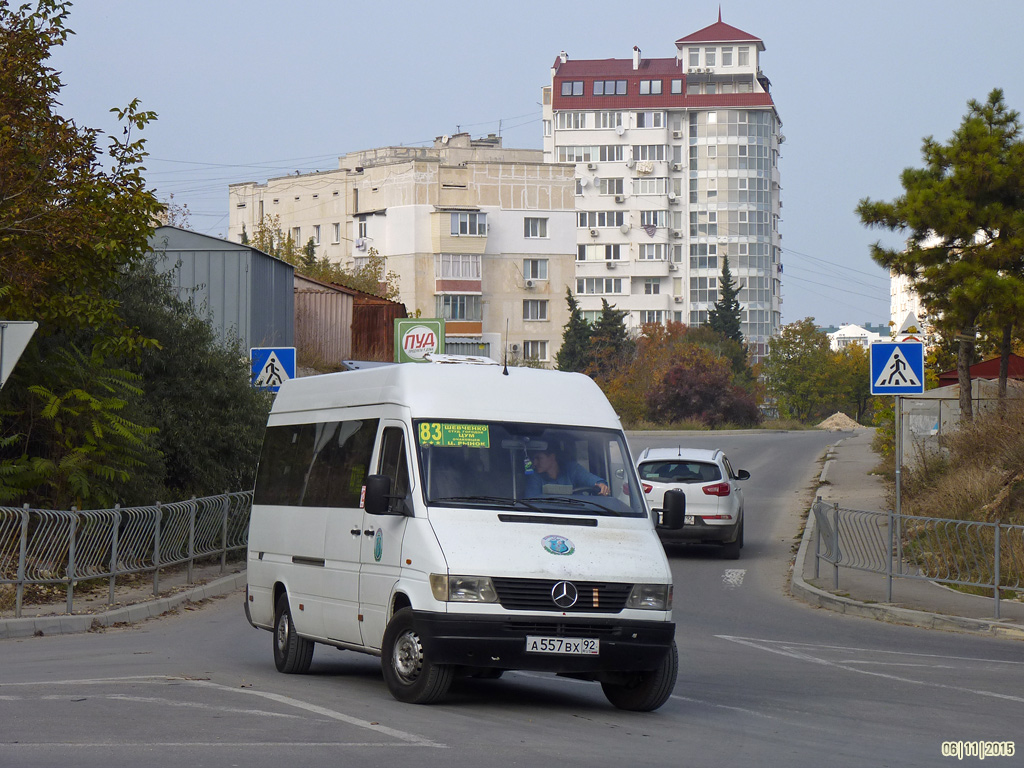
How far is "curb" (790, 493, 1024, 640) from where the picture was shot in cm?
1417

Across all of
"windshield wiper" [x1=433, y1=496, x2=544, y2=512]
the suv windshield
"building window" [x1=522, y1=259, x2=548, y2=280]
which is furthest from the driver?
"building window" [x1=522, y1=259, x2=548, y2=280]

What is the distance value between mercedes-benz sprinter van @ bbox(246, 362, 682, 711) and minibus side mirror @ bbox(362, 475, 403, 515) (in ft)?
→ 0.04

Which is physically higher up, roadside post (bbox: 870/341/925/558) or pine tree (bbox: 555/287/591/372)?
pine tree (bbox: 555/287/591/372)

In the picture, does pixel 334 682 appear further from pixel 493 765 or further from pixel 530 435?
pixel 493 765

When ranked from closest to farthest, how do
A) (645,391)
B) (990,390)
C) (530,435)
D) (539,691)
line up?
(530,435) → (539,691) → (990,390) → (645,391)

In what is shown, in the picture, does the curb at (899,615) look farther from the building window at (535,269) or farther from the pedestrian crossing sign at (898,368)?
the building window at (535,269)

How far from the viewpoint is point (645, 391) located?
3041 inches

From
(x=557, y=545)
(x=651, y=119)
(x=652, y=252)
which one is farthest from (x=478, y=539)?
(x=651, y=119)

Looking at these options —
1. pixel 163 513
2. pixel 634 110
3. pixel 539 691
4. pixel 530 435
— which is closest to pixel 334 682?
pixel 539 691

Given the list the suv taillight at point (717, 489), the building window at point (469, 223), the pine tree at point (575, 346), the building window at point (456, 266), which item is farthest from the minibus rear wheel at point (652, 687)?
the building window at point (456, 266)

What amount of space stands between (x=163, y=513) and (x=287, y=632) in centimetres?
622

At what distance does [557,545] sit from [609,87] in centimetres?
12838
